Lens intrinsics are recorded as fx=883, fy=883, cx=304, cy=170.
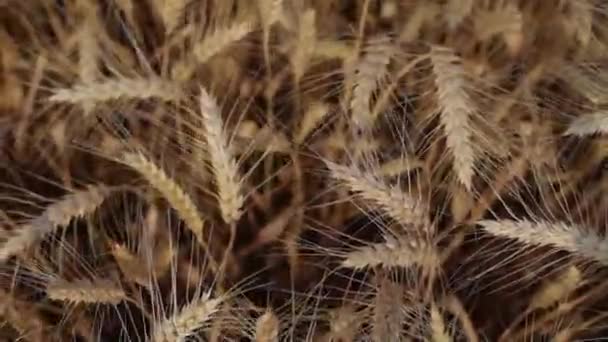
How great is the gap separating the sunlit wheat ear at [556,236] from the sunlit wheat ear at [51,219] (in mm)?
420

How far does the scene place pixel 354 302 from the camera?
0.95m

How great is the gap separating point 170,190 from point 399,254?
25cm

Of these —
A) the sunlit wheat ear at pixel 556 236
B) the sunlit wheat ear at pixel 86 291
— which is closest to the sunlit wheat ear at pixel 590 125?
the sunlit wheat ear at pixel 556 236

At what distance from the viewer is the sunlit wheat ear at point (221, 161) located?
91 centimetres

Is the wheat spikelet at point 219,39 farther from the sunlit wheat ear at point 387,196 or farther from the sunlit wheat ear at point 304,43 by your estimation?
the sunlit wheat ear at point 387,196

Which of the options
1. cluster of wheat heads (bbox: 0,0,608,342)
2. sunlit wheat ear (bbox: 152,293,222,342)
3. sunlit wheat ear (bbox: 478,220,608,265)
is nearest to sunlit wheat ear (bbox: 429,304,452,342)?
cluster of wheat heads (bbox: 0,0,608,342)

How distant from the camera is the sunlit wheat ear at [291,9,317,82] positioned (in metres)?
1.00

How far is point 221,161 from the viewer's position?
36.0 inches

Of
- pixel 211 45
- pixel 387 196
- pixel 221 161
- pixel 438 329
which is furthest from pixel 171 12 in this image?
pixel 438 329

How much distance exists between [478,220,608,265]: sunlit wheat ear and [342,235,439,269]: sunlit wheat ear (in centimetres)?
7

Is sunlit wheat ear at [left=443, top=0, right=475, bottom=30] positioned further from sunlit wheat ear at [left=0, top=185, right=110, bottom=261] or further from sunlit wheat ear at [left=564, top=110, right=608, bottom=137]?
sunlit wheat ear at [left=0, top=185, right=110, bottom=261]

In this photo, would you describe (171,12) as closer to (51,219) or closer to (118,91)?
(118,91)

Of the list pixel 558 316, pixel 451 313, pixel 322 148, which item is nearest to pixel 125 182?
pixel 322 148

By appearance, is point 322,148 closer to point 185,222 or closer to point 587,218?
point 185,222
